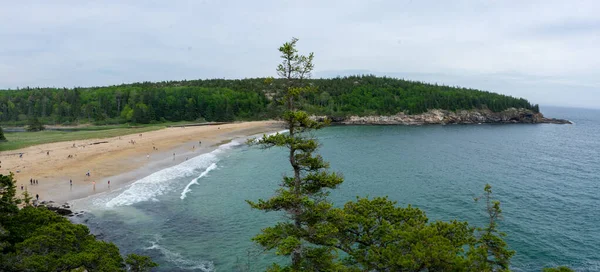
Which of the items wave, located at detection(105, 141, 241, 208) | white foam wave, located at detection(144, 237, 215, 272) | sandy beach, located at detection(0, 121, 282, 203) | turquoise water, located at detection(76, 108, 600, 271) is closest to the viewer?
white foam wave, located at detection(144, 237, 215, 272)

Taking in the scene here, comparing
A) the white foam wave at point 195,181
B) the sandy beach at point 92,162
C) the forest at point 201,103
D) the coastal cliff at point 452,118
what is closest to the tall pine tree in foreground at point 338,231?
the sandy beach at point 92,162

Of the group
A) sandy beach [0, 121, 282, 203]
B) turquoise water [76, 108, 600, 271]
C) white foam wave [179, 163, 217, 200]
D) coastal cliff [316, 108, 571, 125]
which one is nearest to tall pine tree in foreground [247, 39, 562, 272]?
turquoise water [76, 108, 600, 271]

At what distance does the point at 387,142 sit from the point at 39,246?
7942 cm

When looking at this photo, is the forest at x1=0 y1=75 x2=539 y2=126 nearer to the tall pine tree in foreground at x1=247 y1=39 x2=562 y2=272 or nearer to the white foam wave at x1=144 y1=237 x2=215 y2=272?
the white foam wave at x1=144 y1=237 x2=215 y2=272

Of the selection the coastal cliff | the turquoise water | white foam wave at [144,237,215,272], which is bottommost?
white foam wave at [144,237,215,272]

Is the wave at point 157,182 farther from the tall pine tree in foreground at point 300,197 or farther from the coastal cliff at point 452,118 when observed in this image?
the coastal cliff at point 452,118

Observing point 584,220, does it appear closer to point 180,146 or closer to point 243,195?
point 243,195

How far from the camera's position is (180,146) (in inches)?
2963

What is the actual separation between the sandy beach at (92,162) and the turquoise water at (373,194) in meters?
3.73

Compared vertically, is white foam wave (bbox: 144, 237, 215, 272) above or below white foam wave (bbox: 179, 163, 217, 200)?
below

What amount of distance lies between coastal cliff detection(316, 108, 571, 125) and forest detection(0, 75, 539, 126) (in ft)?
9.69

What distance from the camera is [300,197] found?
1546cm

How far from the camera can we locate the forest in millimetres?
135625

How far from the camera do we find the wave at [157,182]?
4022cm
